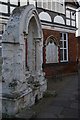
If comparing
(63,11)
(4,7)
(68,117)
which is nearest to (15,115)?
(68,117)

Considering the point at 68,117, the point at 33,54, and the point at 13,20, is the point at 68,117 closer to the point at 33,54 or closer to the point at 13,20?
the point at 33,54

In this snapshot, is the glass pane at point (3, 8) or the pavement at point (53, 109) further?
the glass pane at point (3, 8)

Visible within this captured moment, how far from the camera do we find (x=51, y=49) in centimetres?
1309

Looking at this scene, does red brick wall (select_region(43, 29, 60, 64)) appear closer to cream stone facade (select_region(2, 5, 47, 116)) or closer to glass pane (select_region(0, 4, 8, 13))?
glass pane (select_region(0, 4, 8, 13))

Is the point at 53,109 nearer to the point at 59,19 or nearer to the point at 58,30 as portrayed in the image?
the point at 58,30

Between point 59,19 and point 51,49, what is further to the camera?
point 59,19

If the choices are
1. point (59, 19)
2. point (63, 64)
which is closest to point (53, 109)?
point (63, 64)

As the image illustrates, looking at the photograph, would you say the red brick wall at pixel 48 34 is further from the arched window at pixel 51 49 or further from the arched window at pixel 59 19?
the arched window at pixel 59 19

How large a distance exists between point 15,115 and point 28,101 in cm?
89

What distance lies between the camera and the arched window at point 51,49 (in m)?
12.8

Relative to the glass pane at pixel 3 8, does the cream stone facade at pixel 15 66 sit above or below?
below

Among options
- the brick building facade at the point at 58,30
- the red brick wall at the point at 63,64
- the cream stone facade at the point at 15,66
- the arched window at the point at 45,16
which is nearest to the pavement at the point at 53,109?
the cream stone facade at the point at 15,66

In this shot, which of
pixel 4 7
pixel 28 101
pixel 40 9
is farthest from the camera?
pixel 40 9

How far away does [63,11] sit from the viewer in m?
13.9
